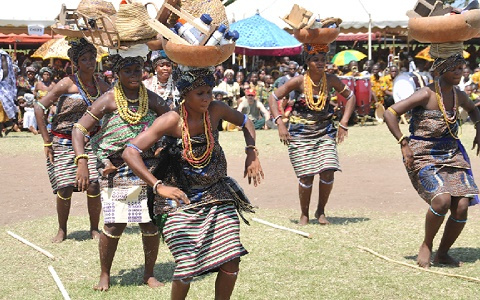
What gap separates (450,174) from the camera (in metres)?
6.77

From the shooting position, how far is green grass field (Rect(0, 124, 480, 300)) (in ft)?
20.2

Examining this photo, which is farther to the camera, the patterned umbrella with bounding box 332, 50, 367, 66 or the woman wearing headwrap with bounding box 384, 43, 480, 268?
the patterned umbrella with bounding box 332, 50, 367, 66

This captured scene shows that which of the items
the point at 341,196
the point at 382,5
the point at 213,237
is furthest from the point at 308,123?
the point at 382,5

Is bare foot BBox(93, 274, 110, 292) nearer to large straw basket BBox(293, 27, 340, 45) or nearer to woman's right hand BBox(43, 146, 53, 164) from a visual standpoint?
woman's right hand BBox(43, 146, 53, 164)

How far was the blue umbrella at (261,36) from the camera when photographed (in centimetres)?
2433

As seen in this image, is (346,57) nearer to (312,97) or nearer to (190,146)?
(312,97)

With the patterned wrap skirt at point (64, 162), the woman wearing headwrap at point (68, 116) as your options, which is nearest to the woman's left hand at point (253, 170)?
the woman wearing headwrap at point (68, 116)

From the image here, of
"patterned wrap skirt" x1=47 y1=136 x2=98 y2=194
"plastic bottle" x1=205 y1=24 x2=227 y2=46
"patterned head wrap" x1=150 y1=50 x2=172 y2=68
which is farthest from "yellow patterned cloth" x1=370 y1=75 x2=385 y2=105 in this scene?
"plastic bottle" x1=205 y1=24 x2=227 y2=46

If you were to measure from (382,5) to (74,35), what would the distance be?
20.0m

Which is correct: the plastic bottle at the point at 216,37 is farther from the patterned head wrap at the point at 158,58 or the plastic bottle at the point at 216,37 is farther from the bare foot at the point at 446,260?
the patterned head wrap at the point at 158,58

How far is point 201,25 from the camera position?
4.87m

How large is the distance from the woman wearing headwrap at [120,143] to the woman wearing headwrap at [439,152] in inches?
88.9

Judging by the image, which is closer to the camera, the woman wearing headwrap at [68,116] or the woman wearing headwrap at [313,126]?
the woman wearing headwrap at [68,116]

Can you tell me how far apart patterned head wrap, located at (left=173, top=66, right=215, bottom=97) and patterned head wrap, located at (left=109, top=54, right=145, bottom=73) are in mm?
1334
